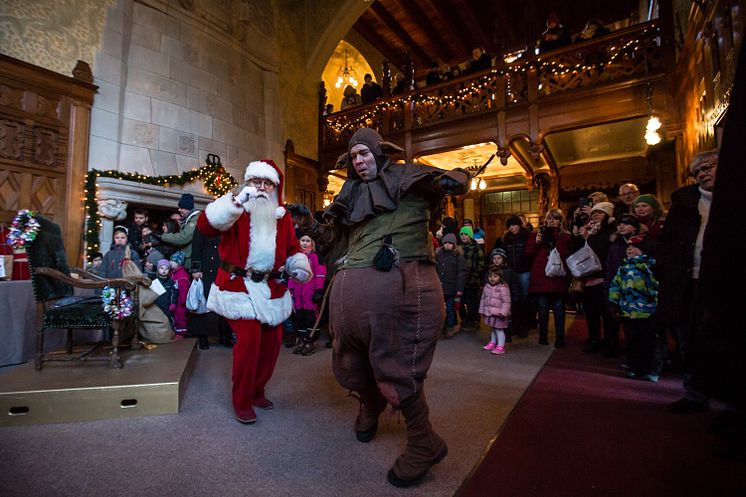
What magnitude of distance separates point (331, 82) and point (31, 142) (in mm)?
9391

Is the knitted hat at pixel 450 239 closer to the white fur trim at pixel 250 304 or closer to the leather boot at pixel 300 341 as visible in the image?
the leather boot at pixel 300 341

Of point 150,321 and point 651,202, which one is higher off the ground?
point 651,202

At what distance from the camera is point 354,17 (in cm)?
953

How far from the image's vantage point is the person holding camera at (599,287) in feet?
13.6

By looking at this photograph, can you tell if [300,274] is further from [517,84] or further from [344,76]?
[344,76]

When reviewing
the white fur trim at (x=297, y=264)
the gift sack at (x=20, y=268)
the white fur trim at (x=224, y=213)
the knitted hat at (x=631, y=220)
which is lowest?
the gift sack at (x=20, y=268)

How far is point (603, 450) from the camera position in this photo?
208 cm

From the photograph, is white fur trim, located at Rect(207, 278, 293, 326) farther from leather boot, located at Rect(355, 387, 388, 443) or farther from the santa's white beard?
leather boot, located at Rect(355, 387, 388, 443)

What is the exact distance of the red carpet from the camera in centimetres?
171

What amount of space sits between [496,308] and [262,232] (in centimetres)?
308

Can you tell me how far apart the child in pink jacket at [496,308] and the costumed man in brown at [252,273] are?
271cm

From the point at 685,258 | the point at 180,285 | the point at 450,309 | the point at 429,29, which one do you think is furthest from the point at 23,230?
the point at 429,29

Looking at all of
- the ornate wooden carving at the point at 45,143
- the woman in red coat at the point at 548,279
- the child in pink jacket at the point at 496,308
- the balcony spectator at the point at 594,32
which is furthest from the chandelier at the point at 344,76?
the child in pink jacket at the point at 496,308

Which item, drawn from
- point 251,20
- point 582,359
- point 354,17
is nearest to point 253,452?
point 582,359
